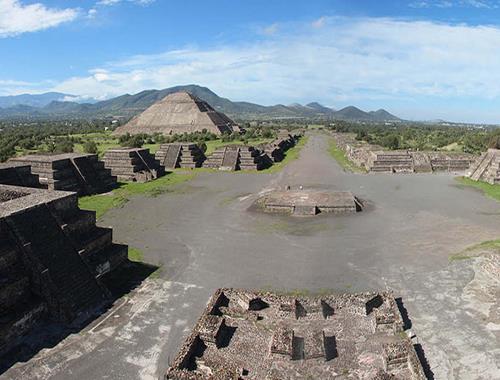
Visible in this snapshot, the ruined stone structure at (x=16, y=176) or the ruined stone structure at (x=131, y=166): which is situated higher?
the ruined stone structure at (x=16, y=176)

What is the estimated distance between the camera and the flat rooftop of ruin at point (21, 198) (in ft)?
44.5

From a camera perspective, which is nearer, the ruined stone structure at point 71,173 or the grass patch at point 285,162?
the ruined stone structure at point 71,173

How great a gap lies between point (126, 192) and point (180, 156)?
1574 cm

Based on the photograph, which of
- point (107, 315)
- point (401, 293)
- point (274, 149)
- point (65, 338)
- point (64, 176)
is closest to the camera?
point (65, 338)

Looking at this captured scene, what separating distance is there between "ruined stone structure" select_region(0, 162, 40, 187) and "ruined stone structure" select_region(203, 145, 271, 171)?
22.8m

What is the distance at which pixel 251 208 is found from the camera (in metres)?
26.9

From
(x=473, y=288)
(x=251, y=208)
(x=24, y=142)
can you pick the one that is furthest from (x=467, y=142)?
(x=24, y=142)

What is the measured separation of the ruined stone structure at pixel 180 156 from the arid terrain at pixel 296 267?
15.2 m

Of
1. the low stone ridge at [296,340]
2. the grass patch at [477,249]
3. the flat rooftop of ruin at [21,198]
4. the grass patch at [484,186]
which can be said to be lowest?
the low stone ridge at [296,340]

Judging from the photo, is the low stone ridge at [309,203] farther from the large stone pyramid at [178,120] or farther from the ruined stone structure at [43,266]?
the large stone pyramid at [178,120]

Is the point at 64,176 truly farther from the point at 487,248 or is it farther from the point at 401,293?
the point at 487,248

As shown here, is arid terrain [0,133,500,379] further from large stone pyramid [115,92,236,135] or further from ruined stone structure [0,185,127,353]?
large stone pyramid [115,92,236,135]

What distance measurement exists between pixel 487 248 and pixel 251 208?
44.7 feet

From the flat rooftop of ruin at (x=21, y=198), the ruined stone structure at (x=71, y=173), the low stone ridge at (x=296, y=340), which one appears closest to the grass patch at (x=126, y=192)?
the ruined stone structure at (x=71, y=173)
